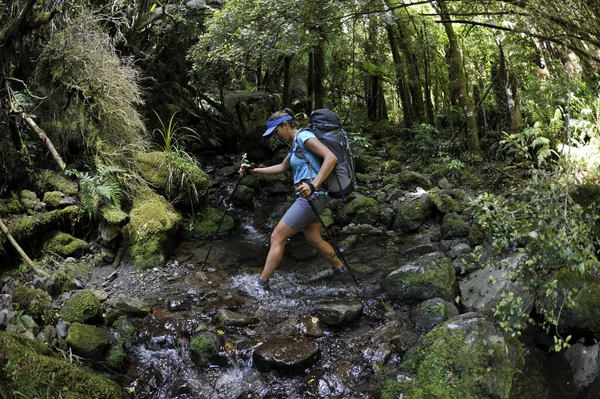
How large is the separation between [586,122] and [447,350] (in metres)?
4.90

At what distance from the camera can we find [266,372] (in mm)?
3959

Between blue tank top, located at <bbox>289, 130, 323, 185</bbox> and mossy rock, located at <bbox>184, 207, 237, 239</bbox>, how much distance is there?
3.30 metres

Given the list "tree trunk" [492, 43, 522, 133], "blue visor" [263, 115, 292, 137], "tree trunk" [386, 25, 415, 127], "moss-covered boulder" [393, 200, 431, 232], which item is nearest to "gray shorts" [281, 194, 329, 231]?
"blue visor" [263, 115, 292, 137]

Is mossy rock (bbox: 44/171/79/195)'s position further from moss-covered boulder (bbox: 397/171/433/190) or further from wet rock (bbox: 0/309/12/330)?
moss-covered boulder (bbox: 397/171/433/190)

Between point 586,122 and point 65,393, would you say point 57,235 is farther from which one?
point 586,122

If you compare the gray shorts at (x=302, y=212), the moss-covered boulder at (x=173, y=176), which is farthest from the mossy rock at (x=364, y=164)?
the gray shorts at (x=302, y=212)

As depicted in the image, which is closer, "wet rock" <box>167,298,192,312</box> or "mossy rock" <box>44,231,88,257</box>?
"wet rock" <box>167,298,192,312</box>

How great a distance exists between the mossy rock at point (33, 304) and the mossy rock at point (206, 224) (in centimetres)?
325

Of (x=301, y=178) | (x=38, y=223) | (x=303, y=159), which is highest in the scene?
(x=303, y=159)

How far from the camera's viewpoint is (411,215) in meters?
7.62

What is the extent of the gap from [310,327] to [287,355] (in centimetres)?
54

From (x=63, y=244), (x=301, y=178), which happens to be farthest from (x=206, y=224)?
(x=301, y=178)

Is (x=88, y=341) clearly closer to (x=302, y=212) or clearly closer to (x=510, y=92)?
(x=302, y=212)

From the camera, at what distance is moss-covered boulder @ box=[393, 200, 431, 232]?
7.56 m
